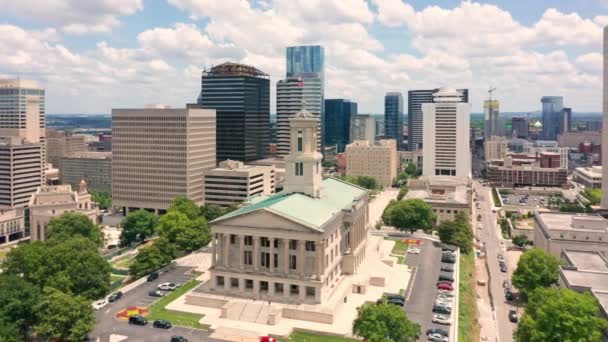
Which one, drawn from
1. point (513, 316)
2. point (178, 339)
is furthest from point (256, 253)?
point (513, 316)

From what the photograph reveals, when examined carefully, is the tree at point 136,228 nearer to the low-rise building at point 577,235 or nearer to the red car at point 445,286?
the red car at point 445,286

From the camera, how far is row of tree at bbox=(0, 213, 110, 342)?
8225 cm

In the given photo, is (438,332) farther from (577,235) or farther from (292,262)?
(577,235)

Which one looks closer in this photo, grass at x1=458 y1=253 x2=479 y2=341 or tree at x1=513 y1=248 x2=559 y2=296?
grass at x1=458 y1=253 x2=479 y2=341

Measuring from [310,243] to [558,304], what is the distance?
43.8 m

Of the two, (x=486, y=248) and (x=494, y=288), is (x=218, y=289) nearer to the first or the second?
(x=494, y=288)

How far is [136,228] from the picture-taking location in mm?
166375

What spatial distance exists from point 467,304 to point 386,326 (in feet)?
124

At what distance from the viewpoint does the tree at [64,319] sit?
81.9 meters

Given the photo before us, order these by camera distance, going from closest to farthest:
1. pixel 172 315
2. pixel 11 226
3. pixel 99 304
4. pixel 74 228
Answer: pixel 172 315 → pixel 99 304 → pixel 74 228 → pixel 11 226

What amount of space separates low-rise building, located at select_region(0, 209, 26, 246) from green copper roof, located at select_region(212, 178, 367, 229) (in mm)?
104510

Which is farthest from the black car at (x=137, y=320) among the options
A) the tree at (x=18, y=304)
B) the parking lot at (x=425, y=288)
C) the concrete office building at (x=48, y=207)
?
the concrete office building at (x=48, y=207)

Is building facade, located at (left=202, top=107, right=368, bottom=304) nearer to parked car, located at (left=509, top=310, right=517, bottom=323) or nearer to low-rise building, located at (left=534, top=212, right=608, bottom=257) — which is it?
parked car, located at (left=509, top=310, right=517, bottom=323)

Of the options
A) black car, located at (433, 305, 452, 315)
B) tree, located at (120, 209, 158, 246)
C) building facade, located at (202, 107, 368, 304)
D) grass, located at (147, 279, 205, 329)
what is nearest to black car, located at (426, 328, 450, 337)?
black car, located at (433, 305, 452, 315)
